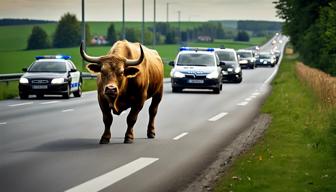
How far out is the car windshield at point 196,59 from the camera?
114 ft

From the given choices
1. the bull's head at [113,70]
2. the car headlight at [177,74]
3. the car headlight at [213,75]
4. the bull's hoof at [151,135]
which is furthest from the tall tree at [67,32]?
the bull's head at [113,70]

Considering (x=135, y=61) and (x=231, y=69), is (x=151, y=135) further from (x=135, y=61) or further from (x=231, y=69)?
(x=231, y=69)

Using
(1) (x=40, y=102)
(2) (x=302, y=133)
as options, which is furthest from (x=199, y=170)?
(1) (x=40, y=102)

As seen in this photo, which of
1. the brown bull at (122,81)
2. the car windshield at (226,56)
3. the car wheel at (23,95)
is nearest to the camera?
the brown bull at (122,81)

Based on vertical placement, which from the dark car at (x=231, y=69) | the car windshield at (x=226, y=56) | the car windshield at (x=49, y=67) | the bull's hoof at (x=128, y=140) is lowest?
the dark car at (x=231, y=69)

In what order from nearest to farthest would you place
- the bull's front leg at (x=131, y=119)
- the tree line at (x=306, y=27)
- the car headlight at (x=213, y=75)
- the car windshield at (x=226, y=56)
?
the bull's front leg at (x=131, y=119) → the car headlight at (x=213, y=75) → the car windshield at (x=226, y=56) → the tree line at (x=306, y=27)

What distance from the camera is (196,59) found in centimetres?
3500

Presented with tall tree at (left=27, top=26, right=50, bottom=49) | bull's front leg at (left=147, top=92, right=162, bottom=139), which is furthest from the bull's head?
tall tree at (left=27, top=26, right=50, bottom=49)

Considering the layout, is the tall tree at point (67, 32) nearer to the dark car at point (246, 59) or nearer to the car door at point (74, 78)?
the dark car at point (246, 59)

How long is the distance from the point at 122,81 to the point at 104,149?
46.0 inches

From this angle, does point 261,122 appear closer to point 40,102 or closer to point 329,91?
point 329,91

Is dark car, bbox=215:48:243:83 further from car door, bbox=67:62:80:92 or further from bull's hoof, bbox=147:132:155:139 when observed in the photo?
bull's hoof, bbox=147:132:155:139

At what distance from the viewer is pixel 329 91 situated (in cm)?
2134

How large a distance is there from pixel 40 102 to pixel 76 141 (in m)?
13.5
